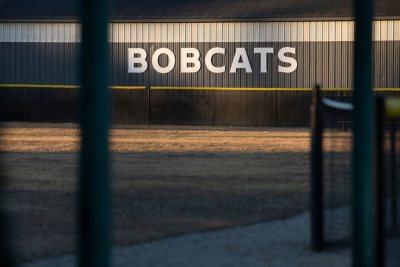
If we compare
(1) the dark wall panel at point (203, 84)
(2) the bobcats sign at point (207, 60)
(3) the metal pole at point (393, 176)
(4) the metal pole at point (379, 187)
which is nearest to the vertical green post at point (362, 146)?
(4) the metal pole at point (379, 187)

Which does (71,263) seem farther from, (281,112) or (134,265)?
(281,112)

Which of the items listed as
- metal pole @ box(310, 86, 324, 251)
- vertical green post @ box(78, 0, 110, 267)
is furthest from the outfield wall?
vertical green post @ box(78, 0, 110, 267)

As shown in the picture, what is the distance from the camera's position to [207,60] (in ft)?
141

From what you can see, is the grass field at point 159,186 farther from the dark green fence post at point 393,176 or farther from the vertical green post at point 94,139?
the dark green fence post at point 393,176

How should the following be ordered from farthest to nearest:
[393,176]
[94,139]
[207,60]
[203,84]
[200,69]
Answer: [203,84]
[200,69]
[207,60]
[393,176]
[94,139]

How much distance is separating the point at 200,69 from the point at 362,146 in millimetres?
37006

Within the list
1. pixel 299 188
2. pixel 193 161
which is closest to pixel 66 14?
pixel 193 161

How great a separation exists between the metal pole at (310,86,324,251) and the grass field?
173 cm

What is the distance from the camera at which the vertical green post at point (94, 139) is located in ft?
13.5

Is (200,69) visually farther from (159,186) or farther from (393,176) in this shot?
(393,176)

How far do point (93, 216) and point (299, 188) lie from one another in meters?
12.2

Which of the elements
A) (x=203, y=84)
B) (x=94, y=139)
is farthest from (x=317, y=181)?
(x=203, y=84)

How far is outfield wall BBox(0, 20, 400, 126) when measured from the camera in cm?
4103

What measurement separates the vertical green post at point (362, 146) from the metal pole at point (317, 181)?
3610 mm
